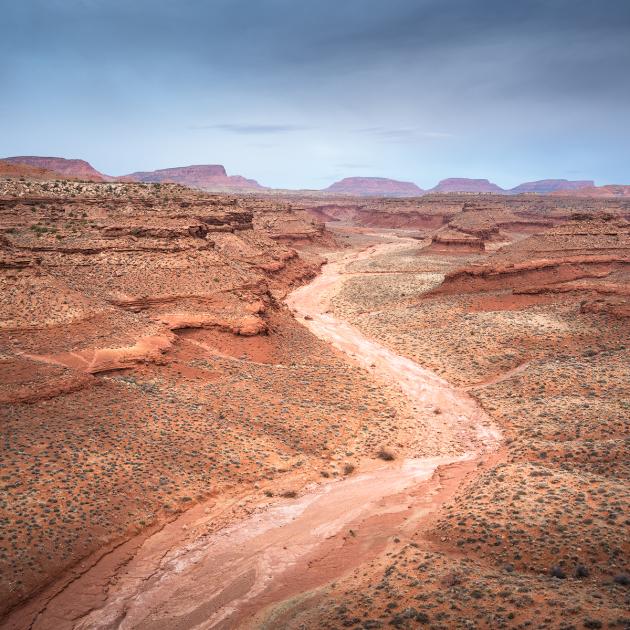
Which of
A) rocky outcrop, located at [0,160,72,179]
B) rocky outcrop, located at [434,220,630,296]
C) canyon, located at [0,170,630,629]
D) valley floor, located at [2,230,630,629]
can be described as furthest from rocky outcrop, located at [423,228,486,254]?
rocky outcrop, located at [0,160,72,179]

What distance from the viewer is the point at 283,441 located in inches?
864

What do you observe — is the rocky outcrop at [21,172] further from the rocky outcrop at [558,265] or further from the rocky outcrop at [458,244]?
the rocky outcrop at [458,244]

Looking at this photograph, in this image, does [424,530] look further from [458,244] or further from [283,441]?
[458,244]

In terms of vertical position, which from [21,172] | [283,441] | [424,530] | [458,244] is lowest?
[424,530]

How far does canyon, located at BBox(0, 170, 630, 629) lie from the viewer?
1288 centimetres

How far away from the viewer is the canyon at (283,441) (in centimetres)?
1288

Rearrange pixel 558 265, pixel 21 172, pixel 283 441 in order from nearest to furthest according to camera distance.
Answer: pixel 283 441 → pixel 558 265 → pixel 21 172

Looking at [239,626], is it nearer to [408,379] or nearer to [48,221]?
[408,379]

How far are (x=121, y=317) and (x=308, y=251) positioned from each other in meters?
62.0

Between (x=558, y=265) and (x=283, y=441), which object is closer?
(x=283, y=441)

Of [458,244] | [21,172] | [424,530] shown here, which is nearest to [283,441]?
[424,530]

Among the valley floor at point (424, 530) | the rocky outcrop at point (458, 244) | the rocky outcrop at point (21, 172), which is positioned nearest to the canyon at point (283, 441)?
the valley floor at point (424, 530)

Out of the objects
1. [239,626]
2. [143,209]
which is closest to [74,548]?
[239,626]

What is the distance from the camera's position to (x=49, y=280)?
26203 millimetres
